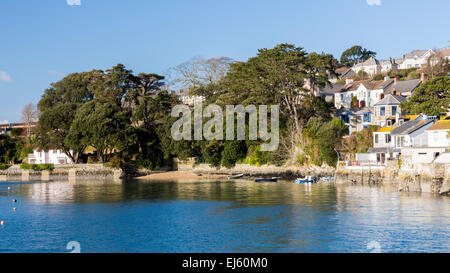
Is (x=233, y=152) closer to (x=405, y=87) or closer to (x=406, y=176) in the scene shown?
(x=405, y=87)

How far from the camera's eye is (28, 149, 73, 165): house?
9504 centimetres

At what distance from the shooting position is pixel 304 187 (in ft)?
180

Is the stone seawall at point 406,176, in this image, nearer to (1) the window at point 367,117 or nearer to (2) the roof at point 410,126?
(2) the roof at point 410,126

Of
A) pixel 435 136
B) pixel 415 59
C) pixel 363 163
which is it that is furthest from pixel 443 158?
pixel 415 59

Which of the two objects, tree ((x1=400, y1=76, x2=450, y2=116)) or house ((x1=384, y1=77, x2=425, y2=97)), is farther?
house ((x1=384, y1=77, x2=425, y2=97))

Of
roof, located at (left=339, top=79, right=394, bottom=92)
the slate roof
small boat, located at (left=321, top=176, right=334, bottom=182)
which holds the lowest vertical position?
small boat, located at (left=321, top=176, right=334, bottom=182)

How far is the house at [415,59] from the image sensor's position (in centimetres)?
12988

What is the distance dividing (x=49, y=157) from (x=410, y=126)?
6700 centimetres

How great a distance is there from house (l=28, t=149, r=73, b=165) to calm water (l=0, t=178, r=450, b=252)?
46.6 meters

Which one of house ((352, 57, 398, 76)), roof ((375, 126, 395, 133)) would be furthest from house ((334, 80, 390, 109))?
house ((352, 57, 398, 76))

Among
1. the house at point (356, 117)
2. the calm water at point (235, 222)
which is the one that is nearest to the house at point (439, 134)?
the calm water at point (235, 222)

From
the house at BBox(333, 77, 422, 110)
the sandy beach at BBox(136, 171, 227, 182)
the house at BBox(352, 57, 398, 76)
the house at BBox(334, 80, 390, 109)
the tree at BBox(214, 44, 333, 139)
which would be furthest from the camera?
the house at BBox(352, 57, 398, 76)

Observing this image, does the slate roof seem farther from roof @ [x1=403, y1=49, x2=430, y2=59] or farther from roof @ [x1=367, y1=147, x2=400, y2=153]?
roof @ [x1=403, y1=49, x2=430, y2=59]

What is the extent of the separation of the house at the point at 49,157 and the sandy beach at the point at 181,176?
67.6 ft
